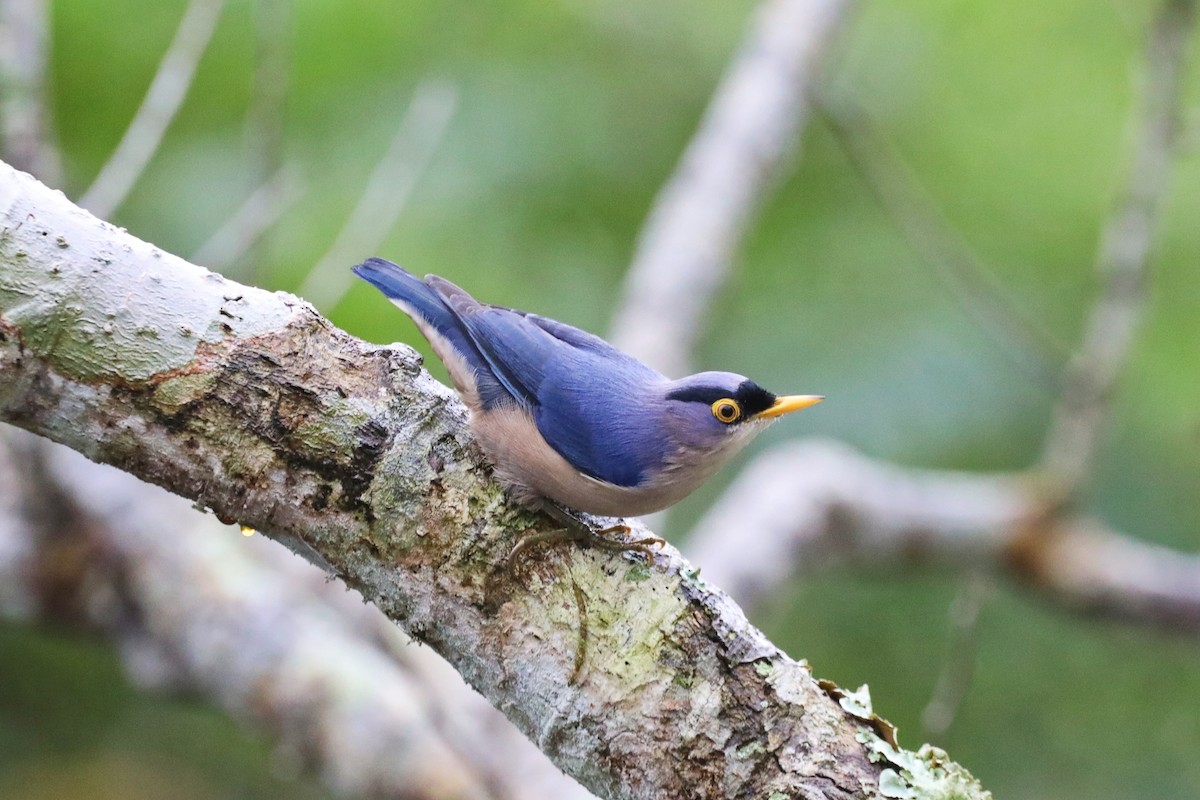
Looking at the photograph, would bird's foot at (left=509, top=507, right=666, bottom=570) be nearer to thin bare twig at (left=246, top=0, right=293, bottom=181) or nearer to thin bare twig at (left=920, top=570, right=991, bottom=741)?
thin bare twig at (left=920, top=570, right=991, bottom=741)

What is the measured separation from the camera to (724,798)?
1.49m

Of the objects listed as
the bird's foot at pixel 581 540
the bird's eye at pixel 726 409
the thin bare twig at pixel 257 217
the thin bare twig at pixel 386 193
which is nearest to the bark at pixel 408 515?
the bird's foot at pixel 581 540

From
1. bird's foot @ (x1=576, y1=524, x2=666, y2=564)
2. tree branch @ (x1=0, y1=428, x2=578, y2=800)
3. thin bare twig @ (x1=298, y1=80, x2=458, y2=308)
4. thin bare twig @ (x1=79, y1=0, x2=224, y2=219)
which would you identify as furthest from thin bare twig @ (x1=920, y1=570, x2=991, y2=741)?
thin bare twig @ (x1=79, y1=0, x2=224, y2=219)

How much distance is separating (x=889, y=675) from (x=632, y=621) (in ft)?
10.7

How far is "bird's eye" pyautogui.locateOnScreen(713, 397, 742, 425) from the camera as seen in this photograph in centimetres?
191

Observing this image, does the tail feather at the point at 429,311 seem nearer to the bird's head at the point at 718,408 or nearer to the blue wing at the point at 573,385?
the blue wing at the point at 573,385

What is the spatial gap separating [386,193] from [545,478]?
108 inches

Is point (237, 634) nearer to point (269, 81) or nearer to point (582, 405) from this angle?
point (582, 405)

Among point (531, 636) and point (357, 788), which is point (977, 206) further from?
point (531, 636)

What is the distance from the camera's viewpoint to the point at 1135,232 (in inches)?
146

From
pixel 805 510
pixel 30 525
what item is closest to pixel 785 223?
pixel 805 510

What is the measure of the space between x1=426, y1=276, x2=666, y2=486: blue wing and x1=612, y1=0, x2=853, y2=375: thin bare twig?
1710 mm

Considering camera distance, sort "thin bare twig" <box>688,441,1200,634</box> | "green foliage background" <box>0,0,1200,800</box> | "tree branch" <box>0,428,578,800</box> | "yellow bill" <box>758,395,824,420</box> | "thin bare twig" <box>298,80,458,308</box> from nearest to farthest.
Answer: "yellow bill" <box>758,395,824,420</box> → "tree branch" <box>0,428,578,800</box> → "thin bare twig" <box>298,80,458,308</box> → "thin bare twig" <box>688,441,1200,634</box> → "green foliage background" <box>0,0,1200,800</box>

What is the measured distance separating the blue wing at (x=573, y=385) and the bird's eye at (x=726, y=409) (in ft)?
0.37
